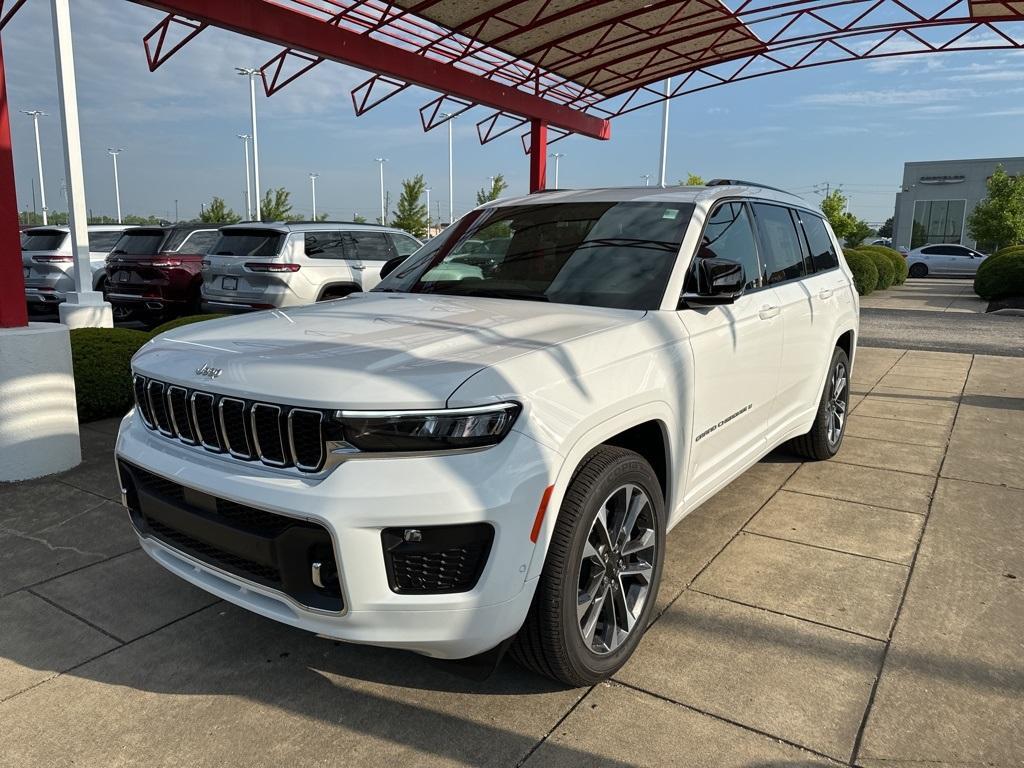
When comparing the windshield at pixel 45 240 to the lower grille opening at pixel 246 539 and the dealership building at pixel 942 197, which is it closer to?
the lower grille opening at pixel 246 539

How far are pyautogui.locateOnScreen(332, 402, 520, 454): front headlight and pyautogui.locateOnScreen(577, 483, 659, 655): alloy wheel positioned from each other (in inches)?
23.9

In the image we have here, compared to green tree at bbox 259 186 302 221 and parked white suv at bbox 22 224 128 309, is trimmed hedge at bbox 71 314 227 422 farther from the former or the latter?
green tree at bbox 259 186 302 221

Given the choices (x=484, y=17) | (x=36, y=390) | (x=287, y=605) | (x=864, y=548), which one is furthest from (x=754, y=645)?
(x=484, y=17)

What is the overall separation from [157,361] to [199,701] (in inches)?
48.7

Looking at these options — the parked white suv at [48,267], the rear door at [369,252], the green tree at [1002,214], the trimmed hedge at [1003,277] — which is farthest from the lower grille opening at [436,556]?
the green tree at [1002,214]

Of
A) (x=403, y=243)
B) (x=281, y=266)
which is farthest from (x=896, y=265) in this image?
(x=281, y=266)

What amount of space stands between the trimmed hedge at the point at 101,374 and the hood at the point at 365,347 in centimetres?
380

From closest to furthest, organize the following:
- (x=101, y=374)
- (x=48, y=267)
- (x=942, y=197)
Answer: (x=101, y=374)
(x=48, y=267)
(x=942, y=197)

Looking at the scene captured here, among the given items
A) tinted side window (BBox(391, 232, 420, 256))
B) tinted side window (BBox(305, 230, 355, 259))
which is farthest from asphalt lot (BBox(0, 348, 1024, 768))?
tinted side window (BBox(391, 232, 420, 256))

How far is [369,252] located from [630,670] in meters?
8.97

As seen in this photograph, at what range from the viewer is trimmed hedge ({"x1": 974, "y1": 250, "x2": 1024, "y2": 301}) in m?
19.3

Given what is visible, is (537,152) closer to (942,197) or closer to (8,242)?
(8,242)

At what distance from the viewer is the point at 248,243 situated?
1007 centimetres

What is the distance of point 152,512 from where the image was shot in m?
2.83
